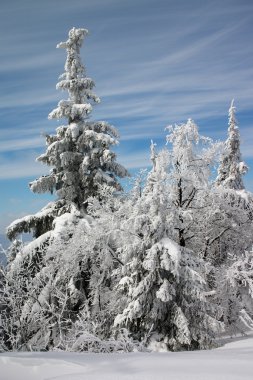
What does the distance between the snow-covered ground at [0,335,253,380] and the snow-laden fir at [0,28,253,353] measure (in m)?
7.59

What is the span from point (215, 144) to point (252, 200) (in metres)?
5.97

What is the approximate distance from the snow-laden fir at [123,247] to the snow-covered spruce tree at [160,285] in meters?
0.05

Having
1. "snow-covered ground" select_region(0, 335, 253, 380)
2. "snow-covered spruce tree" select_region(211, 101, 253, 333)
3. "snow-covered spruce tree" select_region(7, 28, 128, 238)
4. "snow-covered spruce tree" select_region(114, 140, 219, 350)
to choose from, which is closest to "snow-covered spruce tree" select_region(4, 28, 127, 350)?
"snow-covered spruce tree" select_region(7, 28, 128, 238)

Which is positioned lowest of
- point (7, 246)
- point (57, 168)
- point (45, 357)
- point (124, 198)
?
point (45, 357)

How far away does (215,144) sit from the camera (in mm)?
19156

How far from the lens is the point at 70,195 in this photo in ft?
65.1

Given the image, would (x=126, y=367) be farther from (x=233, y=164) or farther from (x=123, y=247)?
(x=233, y=164)

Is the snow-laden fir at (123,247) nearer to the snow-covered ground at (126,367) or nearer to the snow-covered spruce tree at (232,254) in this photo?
the snow-covered spruce tree at (232,254)

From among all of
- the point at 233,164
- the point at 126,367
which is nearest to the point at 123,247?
the point at 126,367

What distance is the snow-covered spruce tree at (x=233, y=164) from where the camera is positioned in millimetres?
31125

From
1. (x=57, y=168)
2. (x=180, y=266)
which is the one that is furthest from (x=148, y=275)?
(x=57, y=168)

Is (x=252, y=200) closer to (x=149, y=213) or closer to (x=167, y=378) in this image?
(x=149, y=213)

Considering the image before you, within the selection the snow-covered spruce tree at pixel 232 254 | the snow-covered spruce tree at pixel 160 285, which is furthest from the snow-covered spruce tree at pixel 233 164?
the snow-covered spruce tree at pixel 160 285

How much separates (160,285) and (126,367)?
10.6 metres
